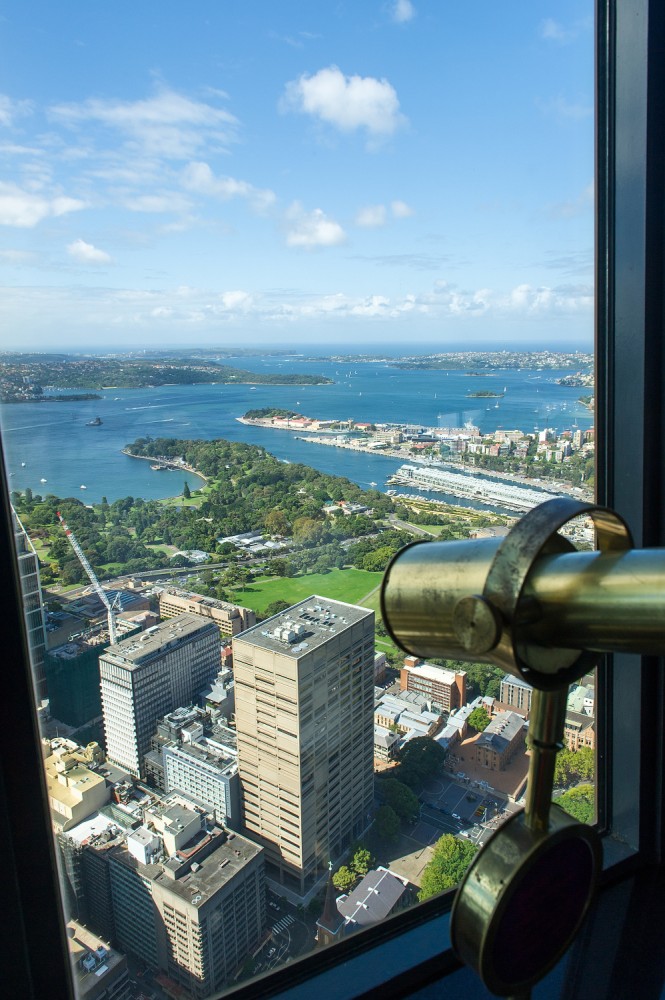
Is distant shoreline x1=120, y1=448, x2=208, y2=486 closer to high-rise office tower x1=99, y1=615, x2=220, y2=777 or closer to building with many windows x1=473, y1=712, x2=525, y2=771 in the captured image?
high-rise office tower x1=99, y1=615, x2=220, y2=777

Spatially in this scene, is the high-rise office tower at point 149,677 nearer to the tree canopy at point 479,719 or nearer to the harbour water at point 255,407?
the harbour water at point 255,407

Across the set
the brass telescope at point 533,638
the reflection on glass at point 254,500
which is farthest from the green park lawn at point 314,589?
the brass telescope at point 533,638

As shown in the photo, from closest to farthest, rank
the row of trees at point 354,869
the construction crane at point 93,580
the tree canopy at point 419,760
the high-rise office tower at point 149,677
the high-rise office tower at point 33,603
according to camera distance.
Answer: the high-rise office tower at point 33,603
the construction crane at point 93,580
the high-rise office tower at point 149,677
the row of trees at point 354,869
the tree canopy at point 419,760

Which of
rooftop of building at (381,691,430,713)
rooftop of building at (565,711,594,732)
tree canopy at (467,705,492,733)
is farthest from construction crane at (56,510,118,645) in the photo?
rooftop of building at (565,711,594,732)

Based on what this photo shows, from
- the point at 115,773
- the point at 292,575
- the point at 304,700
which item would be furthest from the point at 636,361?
the point at 115,773

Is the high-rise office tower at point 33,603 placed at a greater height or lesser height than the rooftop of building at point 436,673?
greater
